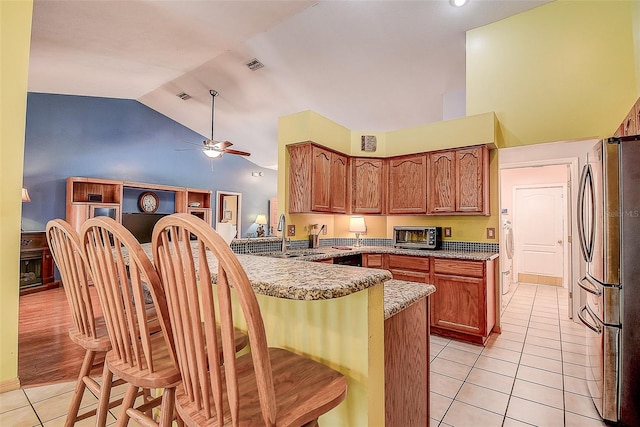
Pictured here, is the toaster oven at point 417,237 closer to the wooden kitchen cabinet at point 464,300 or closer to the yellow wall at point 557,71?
the wooden kitchen cabinet at point 464,300

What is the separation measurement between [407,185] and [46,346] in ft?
13.7

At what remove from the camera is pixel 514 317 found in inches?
149

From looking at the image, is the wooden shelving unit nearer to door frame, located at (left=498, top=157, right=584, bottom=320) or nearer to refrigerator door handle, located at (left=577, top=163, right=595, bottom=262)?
door frame, located at (left=498, top=157, right=584, bottom=320)

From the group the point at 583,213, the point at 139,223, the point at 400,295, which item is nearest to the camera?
the point at 400,295

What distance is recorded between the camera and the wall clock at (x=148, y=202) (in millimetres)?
6625

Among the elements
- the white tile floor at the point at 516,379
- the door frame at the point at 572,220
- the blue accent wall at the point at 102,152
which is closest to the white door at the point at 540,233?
the door frame at the point at 572,220

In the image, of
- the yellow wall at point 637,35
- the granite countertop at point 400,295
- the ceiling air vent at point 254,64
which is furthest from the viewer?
the ceiling air vent at point 254,64

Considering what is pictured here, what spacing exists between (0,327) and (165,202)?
5442mm

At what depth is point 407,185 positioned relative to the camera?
12.6 feet

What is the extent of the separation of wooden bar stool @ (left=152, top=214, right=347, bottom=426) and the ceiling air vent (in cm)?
423

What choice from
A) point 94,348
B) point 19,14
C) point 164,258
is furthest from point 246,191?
point 164,258

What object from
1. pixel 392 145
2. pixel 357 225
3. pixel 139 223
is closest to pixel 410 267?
pixel 357 225

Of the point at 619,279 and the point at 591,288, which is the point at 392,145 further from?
the point at 619,279

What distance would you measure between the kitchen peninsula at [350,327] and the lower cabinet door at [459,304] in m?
1.99
